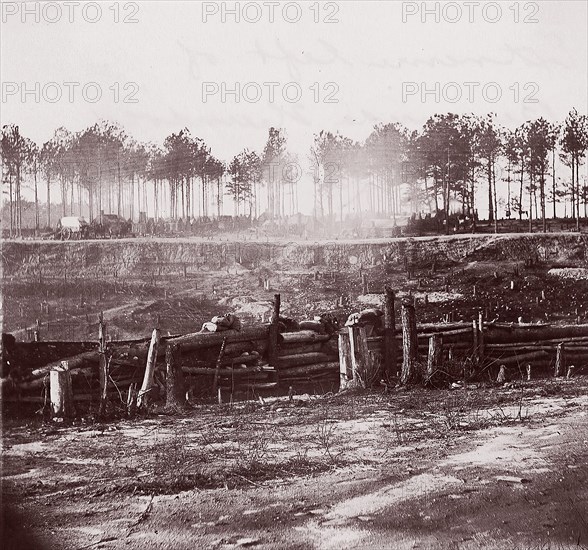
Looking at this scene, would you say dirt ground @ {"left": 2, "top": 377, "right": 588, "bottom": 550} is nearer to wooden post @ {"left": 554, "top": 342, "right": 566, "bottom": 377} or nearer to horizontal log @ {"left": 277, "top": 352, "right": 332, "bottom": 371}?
horizontal log @ {"left": 277, "top": 352, "right": 332, "bottom": 371}

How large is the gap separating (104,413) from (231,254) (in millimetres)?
1733

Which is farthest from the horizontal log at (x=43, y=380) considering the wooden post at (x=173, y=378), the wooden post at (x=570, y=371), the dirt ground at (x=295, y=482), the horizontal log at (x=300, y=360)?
the wooden post at (x=570, y=371)

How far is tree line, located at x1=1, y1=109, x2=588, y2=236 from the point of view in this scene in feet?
15.8

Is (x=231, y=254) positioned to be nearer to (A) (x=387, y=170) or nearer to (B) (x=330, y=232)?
(B) (x=330, y=232)

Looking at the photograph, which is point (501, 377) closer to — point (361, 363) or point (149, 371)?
point (361, 363)

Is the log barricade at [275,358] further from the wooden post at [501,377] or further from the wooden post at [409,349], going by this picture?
the wooden post at [501,377]

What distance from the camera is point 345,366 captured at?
678 centimetres

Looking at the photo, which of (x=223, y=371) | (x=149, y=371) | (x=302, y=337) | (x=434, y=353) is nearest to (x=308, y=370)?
(x=302, y=337)

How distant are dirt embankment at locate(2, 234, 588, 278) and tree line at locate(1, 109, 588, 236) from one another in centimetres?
22

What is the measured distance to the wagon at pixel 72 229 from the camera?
198 inches

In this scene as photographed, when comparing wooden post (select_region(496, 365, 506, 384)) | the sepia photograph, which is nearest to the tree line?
the sepia photograph

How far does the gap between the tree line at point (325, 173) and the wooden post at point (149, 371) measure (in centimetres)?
125

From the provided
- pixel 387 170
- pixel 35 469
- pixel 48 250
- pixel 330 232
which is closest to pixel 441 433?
pixel 330 232

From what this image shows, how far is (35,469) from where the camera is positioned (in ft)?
13.5
